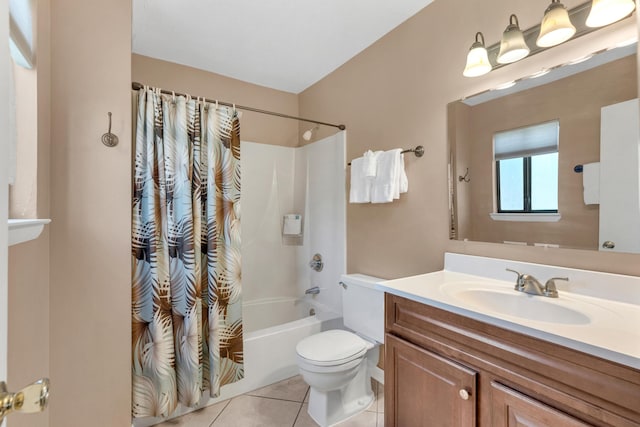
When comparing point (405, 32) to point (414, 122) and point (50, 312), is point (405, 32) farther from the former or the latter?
point (50, 312)

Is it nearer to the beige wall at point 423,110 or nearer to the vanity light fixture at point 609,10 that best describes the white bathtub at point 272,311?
the beige wall at point 423,110

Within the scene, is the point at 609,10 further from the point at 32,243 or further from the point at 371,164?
the point at 32,243

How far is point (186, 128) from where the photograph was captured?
1.71m

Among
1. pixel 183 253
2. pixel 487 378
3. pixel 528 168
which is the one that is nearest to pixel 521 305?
pixel 487 378

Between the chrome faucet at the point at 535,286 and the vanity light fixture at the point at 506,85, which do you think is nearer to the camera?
the chrome faucet at the point at 535,286

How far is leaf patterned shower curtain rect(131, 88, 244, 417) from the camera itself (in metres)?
1.54

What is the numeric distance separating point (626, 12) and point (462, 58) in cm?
63

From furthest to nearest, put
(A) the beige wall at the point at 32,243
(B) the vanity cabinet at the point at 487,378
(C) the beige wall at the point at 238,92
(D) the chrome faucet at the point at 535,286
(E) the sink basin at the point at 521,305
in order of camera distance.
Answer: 1. (C) the beige wall at the point at 238,92
2. (D) the chrome faucet at the point at 535,286
3. (E) the sink basin at the point at 521,305
4. (A) the beige wall at the point at 32,243
5. (B) the vanity cabinet at the point at 487,378

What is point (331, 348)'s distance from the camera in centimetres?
161

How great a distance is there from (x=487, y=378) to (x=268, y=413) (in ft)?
4.36

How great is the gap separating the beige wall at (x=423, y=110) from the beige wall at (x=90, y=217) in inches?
58.8

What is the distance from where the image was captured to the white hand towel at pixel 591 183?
112 centimetres

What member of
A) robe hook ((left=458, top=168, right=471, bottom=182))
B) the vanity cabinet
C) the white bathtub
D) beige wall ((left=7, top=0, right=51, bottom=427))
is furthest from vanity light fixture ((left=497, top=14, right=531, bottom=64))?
the white bathtub

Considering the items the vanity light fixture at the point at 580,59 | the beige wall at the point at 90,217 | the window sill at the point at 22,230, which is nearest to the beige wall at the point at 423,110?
the vanity light fixture at the point at 580,59
